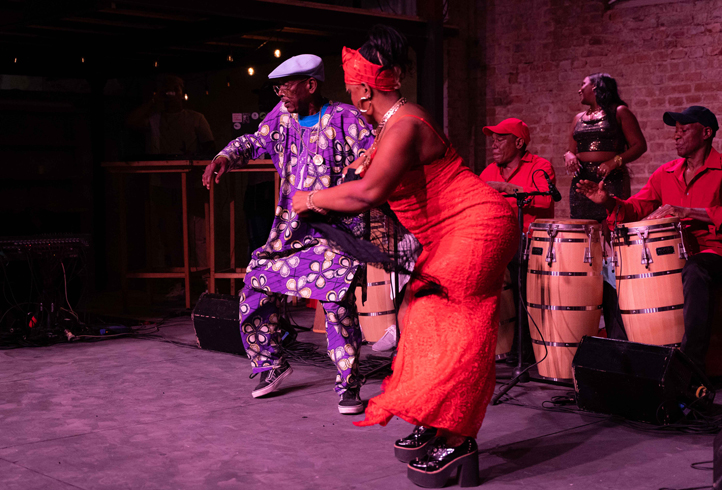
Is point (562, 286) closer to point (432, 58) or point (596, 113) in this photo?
point (596, 113)

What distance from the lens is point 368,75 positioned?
2.98 m

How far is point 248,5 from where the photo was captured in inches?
268

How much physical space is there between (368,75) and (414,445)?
1430 mm

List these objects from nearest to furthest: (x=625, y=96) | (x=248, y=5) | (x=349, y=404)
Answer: (x=349, y=404) < (x=248, y=5) < (x=625, y=96)

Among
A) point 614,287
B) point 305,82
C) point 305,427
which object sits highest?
point 305,82

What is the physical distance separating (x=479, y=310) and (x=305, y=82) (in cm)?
184

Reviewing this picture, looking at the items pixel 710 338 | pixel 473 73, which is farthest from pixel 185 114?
pixel 710 338

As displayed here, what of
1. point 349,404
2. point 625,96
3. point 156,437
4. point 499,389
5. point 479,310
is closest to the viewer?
point 479,310

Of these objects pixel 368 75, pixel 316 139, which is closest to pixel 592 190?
pixel 316 139

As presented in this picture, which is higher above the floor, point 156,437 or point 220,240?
point 220,240

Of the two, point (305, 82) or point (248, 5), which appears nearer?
point (305, 82)

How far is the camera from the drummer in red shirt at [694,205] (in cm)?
437

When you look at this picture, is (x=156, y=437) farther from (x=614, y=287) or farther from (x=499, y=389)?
(x=614, y=287)

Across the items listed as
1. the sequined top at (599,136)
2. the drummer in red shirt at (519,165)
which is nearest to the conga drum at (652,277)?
the drummer in red shirt at (519,165)
